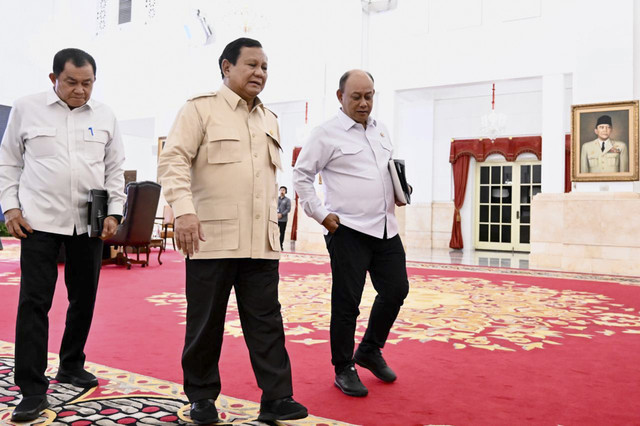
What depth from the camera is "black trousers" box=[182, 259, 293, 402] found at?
1.95 meters

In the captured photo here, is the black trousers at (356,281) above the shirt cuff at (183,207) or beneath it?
beneath

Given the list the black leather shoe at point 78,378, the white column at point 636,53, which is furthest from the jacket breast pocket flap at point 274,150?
the white column at point 636,53

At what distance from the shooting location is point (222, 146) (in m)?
1.96

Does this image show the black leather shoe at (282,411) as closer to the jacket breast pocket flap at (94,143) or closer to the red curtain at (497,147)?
the jacket breast pocket flap at (94,143)

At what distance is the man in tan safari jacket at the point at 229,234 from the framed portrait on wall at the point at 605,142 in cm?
774

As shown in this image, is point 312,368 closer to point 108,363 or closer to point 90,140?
point 108,363

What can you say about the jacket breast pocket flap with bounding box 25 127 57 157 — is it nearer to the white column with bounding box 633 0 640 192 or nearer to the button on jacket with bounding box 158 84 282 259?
the button on jacket with bounding box 158 84 282 259

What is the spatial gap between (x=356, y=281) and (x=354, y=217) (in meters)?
0.28

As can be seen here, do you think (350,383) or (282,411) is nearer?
(282,411)

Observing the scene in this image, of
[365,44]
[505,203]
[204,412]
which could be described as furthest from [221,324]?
[505,203]

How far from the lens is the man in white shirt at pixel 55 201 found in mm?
2031

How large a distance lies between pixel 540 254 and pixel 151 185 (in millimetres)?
5963

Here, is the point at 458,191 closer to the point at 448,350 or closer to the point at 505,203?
the point at 505,203

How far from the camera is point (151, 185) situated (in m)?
7.04
